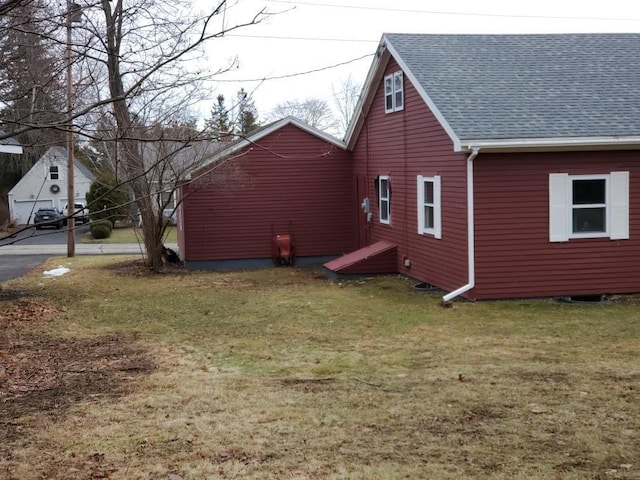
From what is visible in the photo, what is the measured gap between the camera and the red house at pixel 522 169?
1395 centimetres

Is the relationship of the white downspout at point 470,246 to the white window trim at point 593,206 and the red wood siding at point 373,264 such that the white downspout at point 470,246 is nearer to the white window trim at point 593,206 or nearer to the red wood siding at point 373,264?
the white window trim at point 593,206

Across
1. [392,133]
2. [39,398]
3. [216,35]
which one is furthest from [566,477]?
[392,133]

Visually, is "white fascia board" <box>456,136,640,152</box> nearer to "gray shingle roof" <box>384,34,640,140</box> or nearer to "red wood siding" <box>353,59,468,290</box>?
"gray shingle roof" <box>384,34,640,140</box>

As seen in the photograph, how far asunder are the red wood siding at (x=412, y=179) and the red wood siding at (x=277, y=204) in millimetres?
842

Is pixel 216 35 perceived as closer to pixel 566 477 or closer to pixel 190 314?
pixel 566 477

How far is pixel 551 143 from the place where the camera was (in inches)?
532

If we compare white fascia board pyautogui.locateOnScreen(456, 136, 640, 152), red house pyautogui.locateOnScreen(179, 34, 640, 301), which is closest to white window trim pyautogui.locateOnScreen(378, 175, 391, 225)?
red house pyautogui.locateOnScreen(179, 34, 640, 301)

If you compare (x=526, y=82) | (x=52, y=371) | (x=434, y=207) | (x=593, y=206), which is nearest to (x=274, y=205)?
(x=434, y=207)

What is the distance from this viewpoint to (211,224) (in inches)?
874

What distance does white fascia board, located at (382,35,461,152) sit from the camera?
13672mm

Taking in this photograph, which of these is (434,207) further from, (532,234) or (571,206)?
(571,206)

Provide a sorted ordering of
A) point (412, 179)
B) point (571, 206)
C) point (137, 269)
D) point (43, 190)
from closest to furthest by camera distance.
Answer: point (571, 206), point (412, 179), point (137, 269), point (43, 190)

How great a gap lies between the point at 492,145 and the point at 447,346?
175 inches

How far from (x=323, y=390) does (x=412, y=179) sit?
33.5 feet
